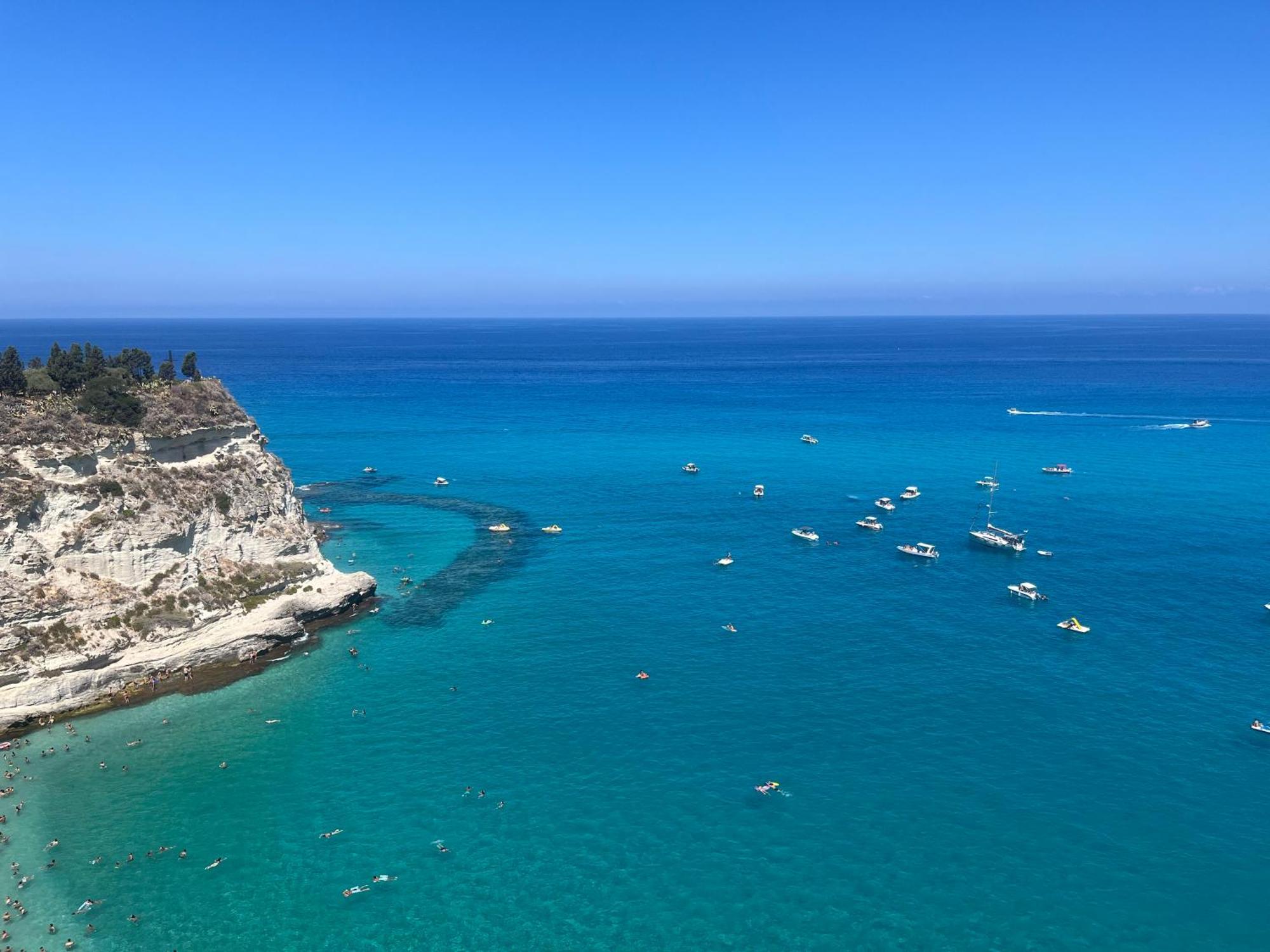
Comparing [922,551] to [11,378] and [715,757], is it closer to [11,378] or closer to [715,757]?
[715,757]

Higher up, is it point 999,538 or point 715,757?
point 999,538

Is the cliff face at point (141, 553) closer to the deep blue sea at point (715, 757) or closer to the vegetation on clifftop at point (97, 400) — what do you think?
the vegetation on clifftop at point (97, 400)

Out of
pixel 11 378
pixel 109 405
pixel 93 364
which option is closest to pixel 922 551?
pixel 109 405

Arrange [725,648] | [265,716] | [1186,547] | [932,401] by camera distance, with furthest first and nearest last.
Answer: [932,401]
[1186,547]
[725,648]
[265,716]

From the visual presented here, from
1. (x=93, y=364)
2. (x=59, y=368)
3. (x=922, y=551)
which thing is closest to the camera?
(x=59, y=368)

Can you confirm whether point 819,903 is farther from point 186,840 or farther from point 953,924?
point 186,840

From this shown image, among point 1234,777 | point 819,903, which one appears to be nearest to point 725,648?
point 819,903
